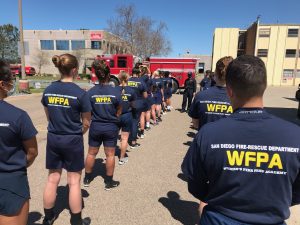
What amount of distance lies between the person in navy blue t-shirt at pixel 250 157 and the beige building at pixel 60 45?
2259 inches

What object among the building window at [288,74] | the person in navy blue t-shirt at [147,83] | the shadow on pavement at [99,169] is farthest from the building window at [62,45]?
the shadow on pavement at [99,169]

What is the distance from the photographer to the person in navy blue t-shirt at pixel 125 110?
561 cm

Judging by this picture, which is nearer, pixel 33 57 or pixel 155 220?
pixel 155 220

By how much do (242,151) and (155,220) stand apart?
258 centimetres

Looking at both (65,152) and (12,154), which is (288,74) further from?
(12,154)

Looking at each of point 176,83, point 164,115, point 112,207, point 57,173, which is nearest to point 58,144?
point 57,173

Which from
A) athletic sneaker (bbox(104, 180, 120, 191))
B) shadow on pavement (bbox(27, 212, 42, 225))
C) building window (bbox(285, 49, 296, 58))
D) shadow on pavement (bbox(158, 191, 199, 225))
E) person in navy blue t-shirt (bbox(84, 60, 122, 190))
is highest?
building window (bbox(285, 49, 296, 58))

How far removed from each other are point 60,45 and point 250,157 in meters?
66.3

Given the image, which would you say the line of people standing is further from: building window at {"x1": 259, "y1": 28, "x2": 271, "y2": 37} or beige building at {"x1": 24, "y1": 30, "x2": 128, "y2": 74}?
beige building at {"x1": 24, "y1": 30, "x2": 128, "y2": 74}

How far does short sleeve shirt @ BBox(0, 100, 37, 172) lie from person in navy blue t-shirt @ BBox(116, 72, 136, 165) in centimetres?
338

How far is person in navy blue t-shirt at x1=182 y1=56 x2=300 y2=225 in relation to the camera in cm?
145

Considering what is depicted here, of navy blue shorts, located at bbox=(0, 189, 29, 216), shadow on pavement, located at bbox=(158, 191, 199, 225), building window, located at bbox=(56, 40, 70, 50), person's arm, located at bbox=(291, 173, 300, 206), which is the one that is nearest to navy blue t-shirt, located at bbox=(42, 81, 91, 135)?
navy blue shorts, located at bbox=(0, 189, 29, 216)

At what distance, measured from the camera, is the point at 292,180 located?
4.92 ft

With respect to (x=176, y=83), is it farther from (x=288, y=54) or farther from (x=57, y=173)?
(x=288, y=54)
